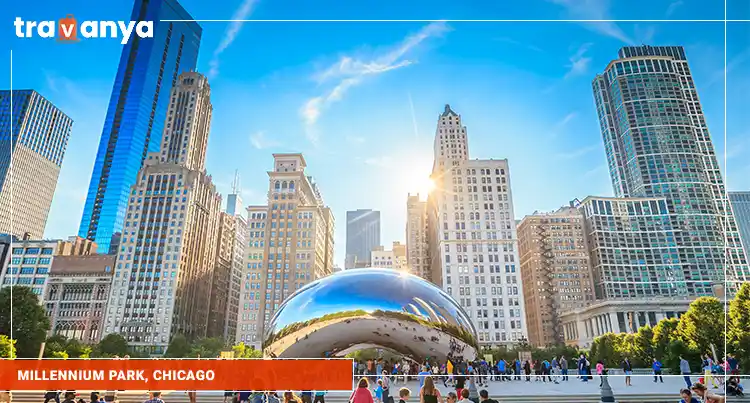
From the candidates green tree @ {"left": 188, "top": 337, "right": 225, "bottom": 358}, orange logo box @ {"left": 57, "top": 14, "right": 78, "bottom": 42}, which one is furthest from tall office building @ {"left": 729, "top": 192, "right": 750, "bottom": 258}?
orange logo box @ {"left": 57, "top": 14, "right": 78, "bottom": 42}

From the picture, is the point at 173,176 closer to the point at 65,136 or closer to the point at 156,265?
the point at 156,265

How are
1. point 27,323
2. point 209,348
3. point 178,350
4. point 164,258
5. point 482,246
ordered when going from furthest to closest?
point 164,258
point 482,246
point 178,350
point 209,348
point 27,323

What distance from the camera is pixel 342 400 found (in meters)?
14.8

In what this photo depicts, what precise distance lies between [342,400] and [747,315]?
3312 cm

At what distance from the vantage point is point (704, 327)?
38094 millimetres

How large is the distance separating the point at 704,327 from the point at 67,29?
48612mm

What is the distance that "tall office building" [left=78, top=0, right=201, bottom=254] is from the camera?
130 metres

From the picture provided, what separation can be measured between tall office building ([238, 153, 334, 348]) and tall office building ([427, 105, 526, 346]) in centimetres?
3177

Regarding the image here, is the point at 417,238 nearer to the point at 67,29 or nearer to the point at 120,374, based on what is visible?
the point at 67,29

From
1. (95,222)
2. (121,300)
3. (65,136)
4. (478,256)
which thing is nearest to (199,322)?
(121,300)

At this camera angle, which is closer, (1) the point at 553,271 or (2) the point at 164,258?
(2) the point at 164,258

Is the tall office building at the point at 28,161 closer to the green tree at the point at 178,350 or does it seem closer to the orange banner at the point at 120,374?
the green tree at the point at 178,350

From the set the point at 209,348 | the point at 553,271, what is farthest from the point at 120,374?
the point at 553,271

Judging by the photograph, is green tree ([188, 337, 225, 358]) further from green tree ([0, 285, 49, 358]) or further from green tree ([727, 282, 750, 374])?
green tree ([727, 282, 750, 374])
